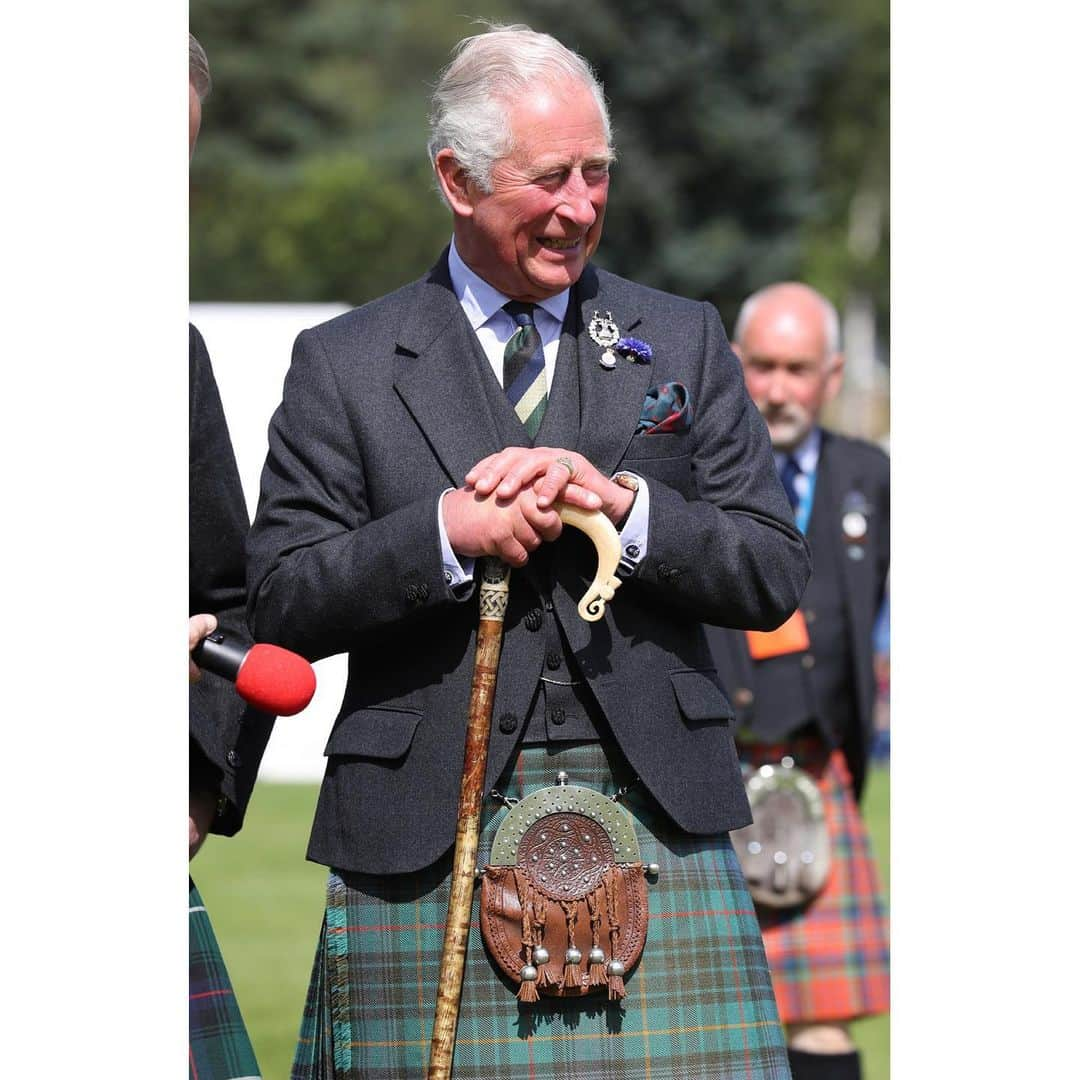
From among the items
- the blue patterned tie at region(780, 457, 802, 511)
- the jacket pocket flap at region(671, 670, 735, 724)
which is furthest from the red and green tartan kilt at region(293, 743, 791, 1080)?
the blue patterned tie at region(780, 457, 802, 511)

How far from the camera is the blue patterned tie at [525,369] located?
12.1 feet

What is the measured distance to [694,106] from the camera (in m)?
32.6

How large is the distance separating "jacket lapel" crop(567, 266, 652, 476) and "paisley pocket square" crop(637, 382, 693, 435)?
0.05 ft

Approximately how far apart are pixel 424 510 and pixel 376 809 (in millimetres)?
485

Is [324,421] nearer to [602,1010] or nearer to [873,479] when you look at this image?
[602,1010]

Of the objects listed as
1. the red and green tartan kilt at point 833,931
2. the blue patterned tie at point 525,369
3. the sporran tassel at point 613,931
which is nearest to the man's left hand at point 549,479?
the blue patterned tie at point 525,369

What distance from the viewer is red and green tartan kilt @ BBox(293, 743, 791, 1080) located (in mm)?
3627

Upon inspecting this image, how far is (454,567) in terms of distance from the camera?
11.3 ft

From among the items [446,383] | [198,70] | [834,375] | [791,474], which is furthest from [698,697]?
[834,375]

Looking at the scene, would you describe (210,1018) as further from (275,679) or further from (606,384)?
(606,384)

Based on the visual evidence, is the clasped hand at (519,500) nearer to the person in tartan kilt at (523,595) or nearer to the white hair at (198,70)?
the person in tartan kilt at (523,595)

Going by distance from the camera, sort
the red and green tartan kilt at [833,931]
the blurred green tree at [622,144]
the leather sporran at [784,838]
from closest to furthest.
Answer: the leather sporran at [784,838] < the red and green tartan kilt at [833,931] < the blurred green tree at [622,144]

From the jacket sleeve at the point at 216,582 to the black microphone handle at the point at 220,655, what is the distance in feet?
0.90
